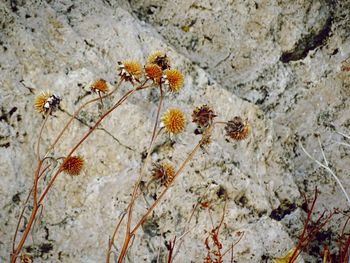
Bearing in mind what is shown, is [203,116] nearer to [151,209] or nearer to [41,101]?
[151,209]

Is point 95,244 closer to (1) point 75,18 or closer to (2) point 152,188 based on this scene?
(2) point 152,188

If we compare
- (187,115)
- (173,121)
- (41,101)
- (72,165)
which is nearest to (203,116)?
(187,115)

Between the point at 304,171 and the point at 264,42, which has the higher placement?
the point at 264,42

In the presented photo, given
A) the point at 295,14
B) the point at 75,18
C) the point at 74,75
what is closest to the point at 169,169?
the point at 74,75

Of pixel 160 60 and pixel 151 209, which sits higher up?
pixel 160 60

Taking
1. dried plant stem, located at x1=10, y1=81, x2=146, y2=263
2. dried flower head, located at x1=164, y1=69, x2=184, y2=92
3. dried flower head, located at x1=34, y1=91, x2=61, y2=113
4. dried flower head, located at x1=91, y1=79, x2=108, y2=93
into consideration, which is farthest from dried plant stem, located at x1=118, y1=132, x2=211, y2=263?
dried flower head, located at x1=34, y1=91, x2=61, y2=113

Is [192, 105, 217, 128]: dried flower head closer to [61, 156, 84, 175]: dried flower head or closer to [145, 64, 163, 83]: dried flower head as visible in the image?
[145, 64, 163, 83]: dried flower head
